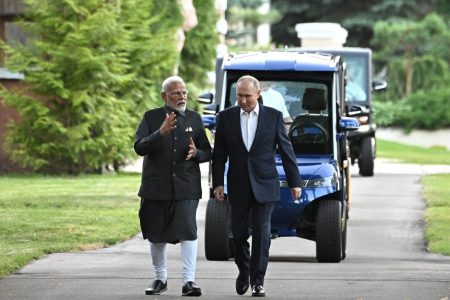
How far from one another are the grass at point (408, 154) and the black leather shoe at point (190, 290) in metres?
26.6

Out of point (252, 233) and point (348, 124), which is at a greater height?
point (348, 124)

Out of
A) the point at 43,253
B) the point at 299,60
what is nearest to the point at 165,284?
the point at 43,253

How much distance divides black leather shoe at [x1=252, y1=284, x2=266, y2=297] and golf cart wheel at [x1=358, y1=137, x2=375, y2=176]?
19.2 meters

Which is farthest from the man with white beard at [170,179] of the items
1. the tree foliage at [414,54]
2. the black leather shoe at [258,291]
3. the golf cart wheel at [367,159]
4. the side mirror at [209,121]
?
the tree foliage at [414,54]

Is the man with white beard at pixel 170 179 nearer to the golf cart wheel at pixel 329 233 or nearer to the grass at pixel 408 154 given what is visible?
the golf cart wheel at pixel 329 233

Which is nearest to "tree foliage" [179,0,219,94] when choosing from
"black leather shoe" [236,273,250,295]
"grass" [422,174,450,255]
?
"grass" [422,174,450,255]

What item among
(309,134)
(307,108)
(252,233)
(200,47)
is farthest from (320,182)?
(200,47)

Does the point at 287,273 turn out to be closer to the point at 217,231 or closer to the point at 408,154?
the point at 217,231

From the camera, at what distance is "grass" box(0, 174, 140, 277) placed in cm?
1666

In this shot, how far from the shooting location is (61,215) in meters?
20.7

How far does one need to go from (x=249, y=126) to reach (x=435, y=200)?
12.3 m

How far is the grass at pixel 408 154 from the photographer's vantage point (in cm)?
3932

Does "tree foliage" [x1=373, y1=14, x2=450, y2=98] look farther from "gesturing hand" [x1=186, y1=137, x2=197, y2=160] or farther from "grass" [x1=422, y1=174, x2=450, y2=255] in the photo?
"gesturing hand" [x1=186, y1=137, x2=197, y2=160]

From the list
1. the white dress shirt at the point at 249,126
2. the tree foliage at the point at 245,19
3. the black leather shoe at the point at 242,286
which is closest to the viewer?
the black leather shoe at the point at 242,286
